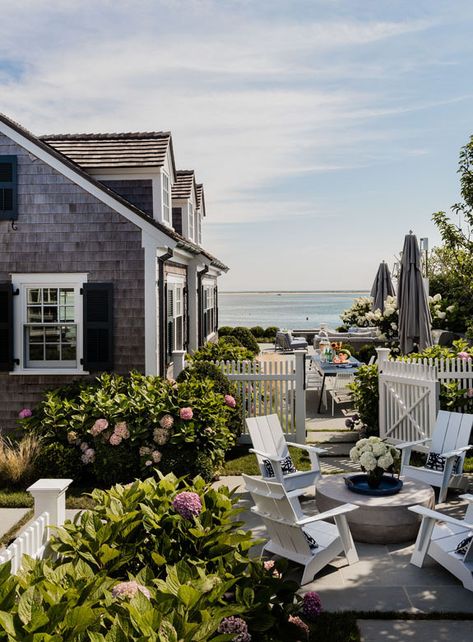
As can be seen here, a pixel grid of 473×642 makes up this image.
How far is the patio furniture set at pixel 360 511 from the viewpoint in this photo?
5.45 meters

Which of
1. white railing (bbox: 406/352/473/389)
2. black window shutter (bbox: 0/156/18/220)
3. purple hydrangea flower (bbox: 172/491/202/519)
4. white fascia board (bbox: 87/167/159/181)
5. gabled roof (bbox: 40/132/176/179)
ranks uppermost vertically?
gabled roof (bbox: 40/132/176/179)

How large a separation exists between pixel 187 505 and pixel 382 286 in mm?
18550

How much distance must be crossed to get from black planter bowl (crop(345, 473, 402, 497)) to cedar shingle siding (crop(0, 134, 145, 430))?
4520mm

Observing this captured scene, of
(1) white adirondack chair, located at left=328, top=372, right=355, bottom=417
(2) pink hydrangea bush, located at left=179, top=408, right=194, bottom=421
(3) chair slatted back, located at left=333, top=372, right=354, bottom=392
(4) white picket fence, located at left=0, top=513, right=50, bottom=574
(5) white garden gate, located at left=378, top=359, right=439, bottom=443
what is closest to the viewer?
(4) white picket fence, located at left=0, top=513, right=50, bottom=574

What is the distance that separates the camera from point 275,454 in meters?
8.11

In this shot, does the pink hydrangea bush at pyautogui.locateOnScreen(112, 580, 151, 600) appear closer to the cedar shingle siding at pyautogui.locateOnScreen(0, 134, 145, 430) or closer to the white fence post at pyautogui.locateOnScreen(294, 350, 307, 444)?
the cedar shingle siding at pyautogui.locateOnScreen(0, 134, 145, 430)

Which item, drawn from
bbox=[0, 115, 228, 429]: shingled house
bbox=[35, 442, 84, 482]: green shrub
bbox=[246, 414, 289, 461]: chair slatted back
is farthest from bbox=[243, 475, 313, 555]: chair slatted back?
bbox=[0, 115, 228, 429]: shingled house

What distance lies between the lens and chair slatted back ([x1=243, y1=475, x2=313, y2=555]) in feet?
17.6

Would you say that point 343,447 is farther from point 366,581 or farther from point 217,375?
point 366,581

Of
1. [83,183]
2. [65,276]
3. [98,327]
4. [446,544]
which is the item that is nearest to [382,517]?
[446,544]

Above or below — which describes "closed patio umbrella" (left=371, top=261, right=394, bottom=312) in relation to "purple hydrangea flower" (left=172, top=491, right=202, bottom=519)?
above

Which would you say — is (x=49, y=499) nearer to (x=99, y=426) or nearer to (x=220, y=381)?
(x=99, y=426)

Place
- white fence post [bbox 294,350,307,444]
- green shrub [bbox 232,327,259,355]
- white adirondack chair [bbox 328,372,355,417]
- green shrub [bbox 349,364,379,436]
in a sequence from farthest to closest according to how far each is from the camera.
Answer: green shrub [bbox 232,327,259,355] < white adirondack chair [bbox 328,372,355,417] < green shrub [bbox 349,364,379,436] < white fence post [bbox 294,350,307,444]

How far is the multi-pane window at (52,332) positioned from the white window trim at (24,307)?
83mm
